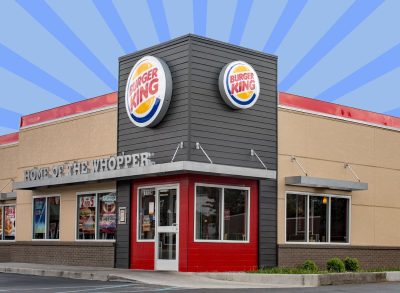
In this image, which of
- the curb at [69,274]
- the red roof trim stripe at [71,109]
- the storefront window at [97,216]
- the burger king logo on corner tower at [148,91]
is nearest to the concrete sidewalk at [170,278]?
the curb at [69,274]

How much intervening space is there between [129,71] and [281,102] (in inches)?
206

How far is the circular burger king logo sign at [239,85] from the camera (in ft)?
70.7

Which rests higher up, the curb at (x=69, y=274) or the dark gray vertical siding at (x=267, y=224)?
the dark gray vertical siding at (x=267, y=224)

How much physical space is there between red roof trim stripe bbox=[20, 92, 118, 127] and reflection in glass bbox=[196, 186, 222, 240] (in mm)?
5223

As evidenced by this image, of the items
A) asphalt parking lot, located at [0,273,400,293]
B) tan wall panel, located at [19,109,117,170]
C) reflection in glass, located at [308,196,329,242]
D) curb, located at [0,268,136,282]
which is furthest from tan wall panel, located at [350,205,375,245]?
curb, located at [0,268,136,282]

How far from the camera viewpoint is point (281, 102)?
24.0 meters

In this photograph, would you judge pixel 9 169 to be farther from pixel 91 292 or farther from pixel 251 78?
pixel 91 292

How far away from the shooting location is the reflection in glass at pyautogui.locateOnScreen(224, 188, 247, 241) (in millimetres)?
21984

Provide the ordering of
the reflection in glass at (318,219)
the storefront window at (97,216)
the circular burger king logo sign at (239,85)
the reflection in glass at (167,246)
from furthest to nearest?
1. the reflection in glass at (318,219)
2. the storefront window at (97,216)
3. the circular burger king logo sign at (239,85)
4. the reflection in glass at (167,246)

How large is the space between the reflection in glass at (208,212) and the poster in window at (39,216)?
8818 millimetres

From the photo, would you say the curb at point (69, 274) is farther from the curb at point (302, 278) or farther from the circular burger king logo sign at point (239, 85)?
the circular burger king logo sign at point (239, 85)

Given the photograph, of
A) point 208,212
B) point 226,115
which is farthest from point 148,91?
point 208,212

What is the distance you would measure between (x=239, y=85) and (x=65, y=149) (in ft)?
27.4

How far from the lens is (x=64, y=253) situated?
2616 cm
